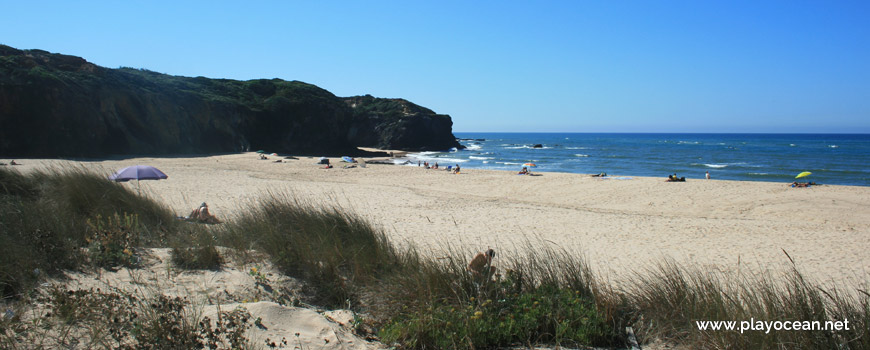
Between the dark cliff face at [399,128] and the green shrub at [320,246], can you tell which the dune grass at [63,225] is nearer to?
the green shrub at [320,246]

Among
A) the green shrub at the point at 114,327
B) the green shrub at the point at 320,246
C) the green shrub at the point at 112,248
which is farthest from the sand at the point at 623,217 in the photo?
the green shrub at the point at 112,248

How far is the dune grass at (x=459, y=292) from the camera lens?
3107 millimetres

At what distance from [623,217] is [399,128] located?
52984 mm

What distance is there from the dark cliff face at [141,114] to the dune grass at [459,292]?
27599 millimetres

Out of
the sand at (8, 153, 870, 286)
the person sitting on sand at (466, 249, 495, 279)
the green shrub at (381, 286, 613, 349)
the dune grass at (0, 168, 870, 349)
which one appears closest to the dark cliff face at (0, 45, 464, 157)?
the sand at (8, 153, 870, 286)

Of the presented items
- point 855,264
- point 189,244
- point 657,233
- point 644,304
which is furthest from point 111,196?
point 855,264

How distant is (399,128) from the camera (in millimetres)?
64375

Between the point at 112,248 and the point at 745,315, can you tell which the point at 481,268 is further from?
the point at 112,248

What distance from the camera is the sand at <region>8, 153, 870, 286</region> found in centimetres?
820

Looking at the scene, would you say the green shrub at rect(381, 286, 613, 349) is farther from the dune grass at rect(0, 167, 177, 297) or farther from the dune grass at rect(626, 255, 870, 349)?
the dune grass at rect(0, 167, 177, 297)

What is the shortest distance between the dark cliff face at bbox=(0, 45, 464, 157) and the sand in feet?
39.5

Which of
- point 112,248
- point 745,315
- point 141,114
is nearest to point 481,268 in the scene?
point 745,315

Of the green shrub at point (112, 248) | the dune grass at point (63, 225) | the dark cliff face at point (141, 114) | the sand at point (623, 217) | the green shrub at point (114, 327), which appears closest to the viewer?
the green shrub at point (114, 327)

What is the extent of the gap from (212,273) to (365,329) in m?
1.70
